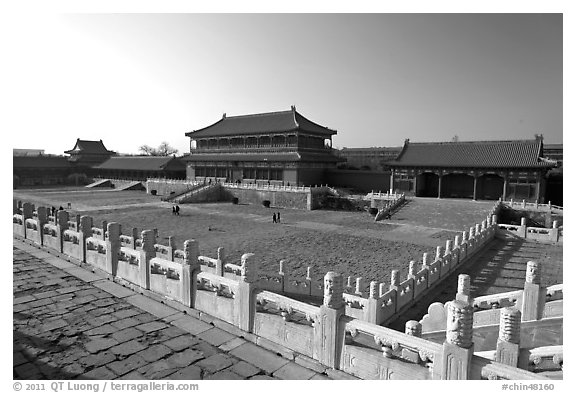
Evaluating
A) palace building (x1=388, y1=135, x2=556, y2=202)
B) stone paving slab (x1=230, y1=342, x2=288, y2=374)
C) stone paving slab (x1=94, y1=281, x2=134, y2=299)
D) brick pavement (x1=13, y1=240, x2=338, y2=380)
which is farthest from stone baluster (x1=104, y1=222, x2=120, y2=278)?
palace building (x1=388, y1=135, x2=556, y2=202)

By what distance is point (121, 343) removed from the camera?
687 cm

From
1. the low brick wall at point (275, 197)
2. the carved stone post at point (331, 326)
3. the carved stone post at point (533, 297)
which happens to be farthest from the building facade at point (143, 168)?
the carved stone post at point (331, 326)

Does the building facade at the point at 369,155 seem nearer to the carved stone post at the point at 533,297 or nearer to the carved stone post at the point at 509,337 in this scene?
the carved stone post at the point at 533,297

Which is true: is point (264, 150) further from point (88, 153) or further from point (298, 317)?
point (88, 153)

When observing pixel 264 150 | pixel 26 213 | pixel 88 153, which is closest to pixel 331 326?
pixel 26 213

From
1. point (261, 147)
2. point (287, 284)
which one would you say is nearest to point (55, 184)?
point (261, 147)

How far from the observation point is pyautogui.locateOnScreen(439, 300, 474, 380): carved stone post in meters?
4.71

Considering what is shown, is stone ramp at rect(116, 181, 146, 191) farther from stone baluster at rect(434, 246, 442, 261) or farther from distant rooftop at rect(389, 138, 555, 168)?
stone baluster at rect(434, 246, 442, 261)

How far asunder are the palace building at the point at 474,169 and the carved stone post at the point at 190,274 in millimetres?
29663

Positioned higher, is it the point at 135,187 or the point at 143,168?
the point at 143,168

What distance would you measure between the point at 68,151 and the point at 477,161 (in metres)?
69.5

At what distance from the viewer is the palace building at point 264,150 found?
1660 inches

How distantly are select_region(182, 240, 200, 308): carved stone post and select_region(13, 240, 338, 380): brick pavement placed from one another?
1.27 ft

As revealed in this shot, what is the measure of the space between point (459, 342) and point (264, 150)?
41682 mm
